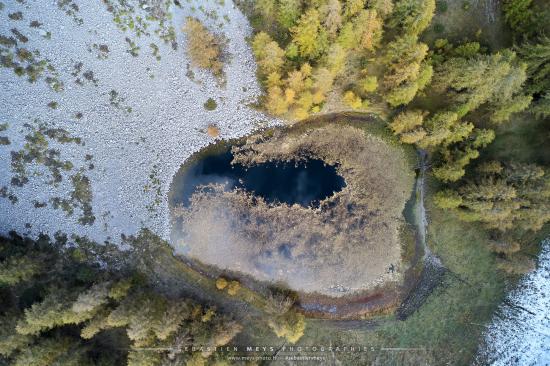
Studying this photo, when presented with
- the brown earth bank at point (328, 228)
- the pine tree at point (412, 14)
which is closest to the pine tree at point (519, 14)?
the pine tree at point (412, 14)

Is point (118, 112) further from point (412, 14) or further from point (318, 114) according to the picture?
point (412, 14)

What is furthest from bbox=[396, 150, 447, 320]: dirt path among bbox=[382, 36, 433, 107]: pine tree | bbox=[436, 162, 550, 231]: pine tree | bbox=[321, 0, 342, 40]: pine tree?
bbox=[321, 0, 342, 40]: pine tree

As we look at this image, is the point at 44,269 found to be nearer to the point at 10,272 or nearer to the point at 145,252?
the point at 10,272

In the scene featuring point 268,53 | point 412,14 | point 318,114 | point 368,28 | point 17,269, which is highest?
point 268,53

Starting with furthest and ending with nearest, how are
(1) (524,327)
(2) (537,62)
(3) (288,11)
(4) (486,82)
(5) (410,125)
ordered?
(1) (524,327), (5) (410,125), (3) (288,11), (2) (537,62), (4) (486,82)

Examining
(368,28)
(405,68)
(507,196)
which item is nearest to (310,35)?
(368,28)
